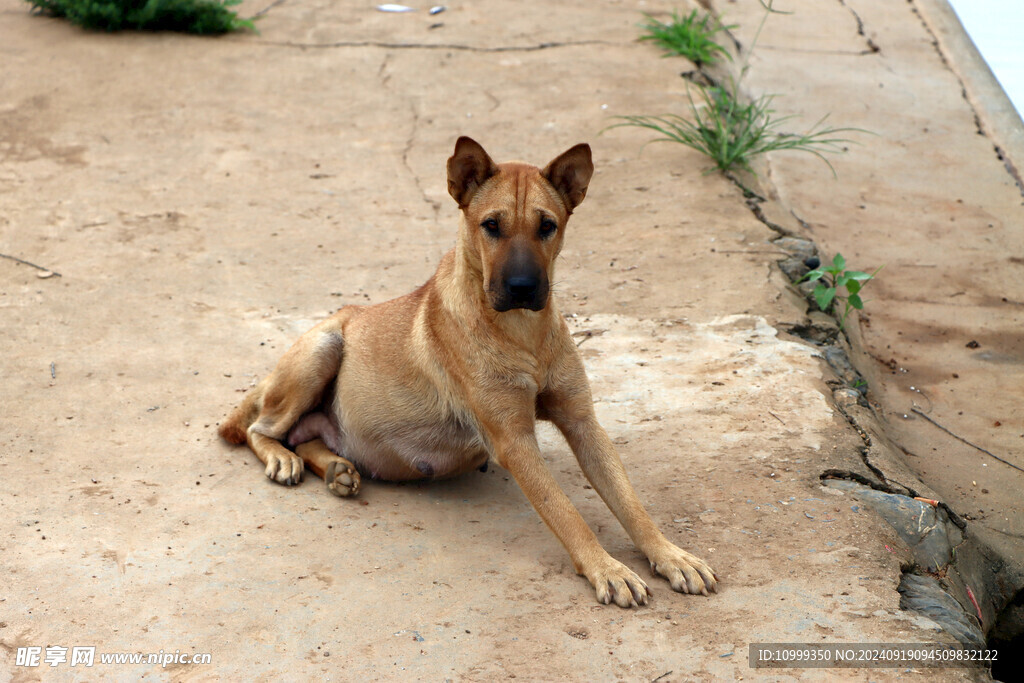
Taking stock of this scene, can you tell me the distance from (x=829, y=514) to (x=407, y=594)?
1774 millimetres

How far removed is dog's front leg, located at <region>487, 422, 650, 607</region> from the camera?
362 centimetres

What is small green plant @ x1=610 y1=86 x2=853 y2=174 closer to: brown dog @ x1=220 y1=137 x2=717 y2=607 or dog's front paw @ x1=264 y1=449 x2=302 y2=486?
brown dog @ x1=220 y1=137 x2=717 y2=607

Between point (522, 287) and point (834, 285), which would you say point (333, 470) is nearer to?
point (522, 287)

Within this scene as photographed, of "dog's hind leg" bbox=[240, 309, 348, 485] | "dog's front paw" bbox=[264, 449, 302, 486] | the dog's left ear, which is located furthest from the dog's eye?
"dog's front paw" bbox=[264, 449, 302, 486]

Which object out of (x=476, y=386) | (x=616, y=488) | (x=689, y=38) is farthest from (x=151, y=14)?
(x=616, y=488)

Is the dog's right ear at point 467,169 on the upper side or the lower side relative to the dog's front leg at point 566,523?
upper

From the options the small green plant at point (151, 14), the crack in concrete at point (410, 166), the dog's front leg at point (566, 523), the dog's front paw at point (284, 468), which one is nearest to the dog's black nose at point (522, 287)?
the dog's front leg at point (566, 523)

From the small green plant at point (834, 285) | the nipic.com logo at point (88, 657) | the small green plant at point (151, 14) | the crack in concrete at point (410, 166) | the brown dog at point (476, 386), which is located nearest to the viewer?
the nipic.com logo at point (88, 657)

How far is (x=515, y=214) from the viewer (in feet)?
12.4

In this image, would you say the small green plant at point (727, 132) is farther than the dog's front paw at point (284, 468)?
Yes

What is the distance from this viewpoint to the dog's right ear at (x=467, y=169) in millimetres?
3852

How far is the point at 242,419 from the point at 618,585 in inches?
85.5

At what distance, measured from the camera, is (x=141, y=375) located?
5.34 metres

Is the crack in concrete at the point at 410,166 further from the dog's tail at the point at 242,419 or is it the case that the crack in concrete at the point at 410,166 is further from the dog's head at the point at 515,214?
the dog's head at the point at 515,214
